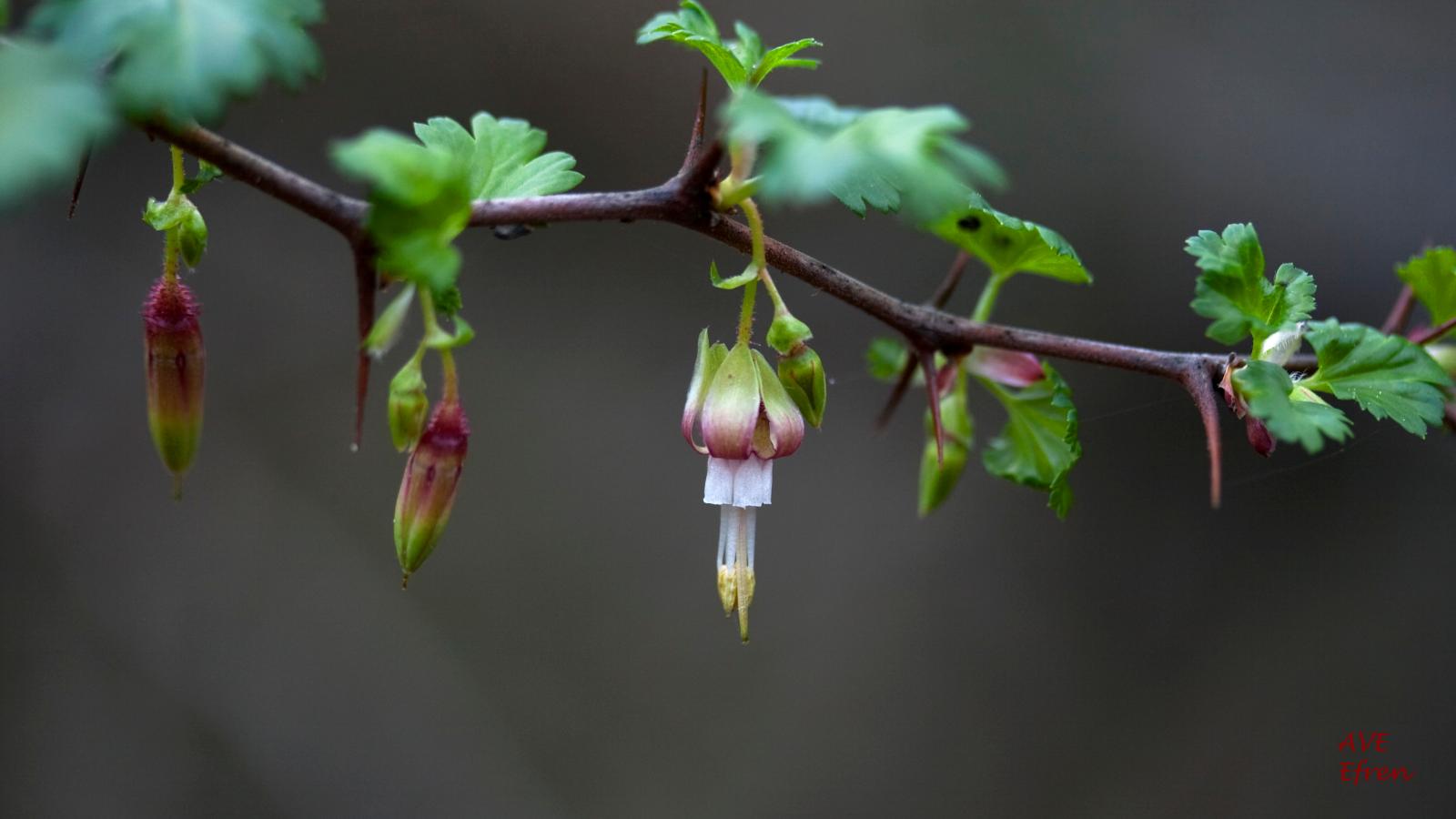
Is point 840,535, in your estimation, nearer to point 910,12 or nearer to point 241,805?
point 910,12

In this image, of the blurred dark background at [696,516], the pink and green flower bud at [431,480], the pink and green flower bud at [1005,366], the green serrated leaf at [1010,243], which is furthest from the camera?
the blurred dark background at [696,516]

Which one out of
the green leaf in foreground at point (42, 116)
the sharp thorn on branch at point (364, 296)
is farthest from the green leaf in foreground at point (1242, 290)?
the green leaf in foreground at point (42, 116)

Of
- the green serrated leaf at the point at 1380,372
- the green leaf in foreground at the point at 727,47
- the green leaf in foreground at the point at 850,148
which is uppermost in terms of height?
the green leaf in foreground at the point at 727,47

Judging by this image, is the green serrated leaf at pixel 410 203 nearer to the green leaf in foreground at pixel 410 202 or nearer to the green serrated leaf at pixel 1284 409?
the green leaf in foreground at pixel 410 202

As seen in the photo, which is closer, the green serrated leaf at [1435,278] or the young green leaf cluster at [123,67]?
the young green leaf cluster at [123,67]

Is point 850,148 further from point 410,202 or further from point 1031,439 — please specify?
point 1031,439

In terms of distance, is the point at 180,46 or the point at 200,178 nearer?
the point at 180,46

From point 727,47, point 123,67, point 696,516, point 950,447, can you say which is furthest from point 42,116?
point 696,516
